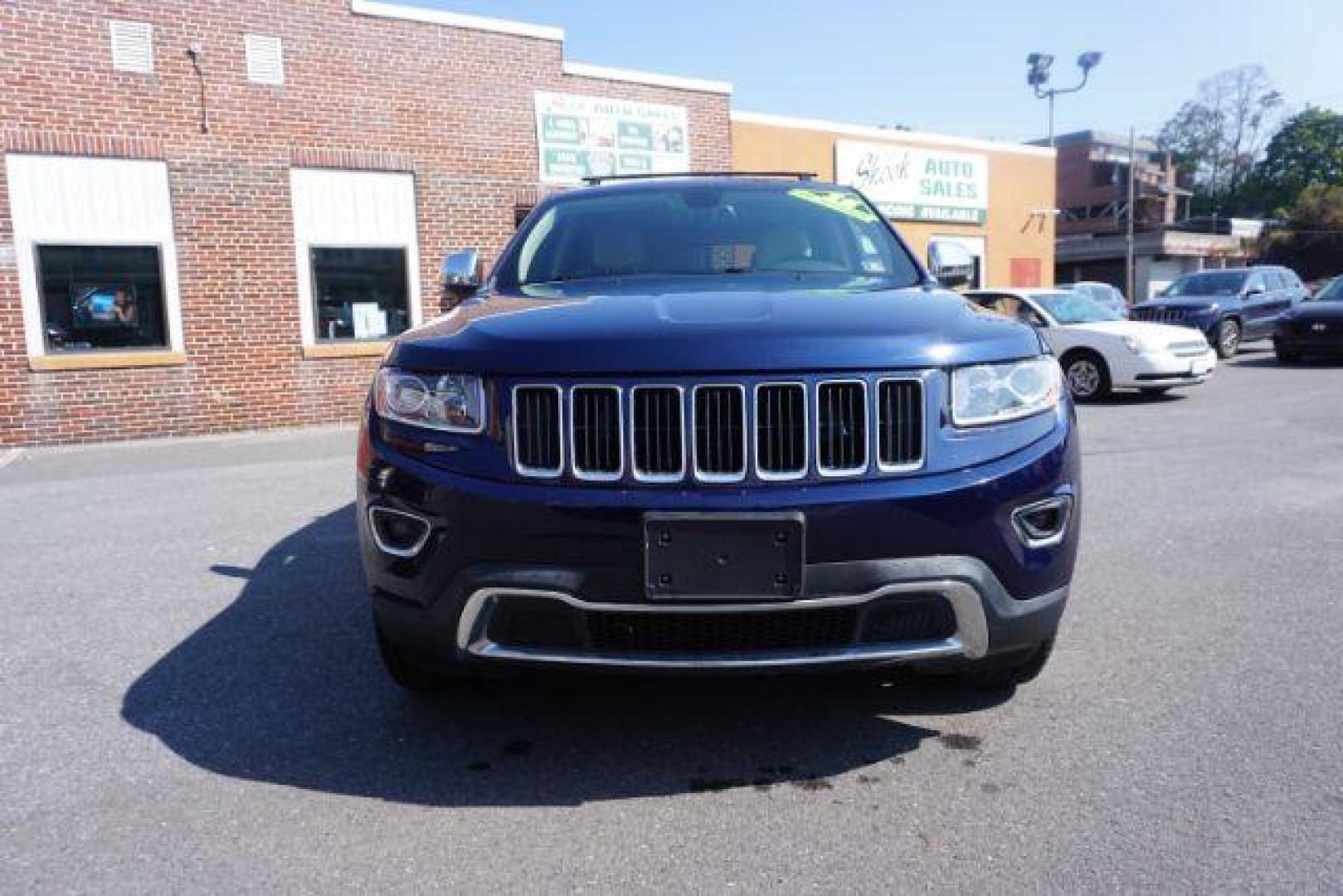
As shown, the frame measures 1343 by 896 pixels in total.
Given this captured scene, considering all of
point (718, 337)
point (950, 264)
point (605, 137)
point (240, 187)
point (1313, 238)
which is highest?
point (1313, 238)

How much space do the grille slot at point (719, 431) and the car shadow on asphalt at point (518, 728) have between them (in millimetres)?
549

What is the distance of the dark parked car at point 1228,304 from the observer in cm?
1748

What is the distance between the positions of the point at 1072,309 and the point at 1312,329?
19.4 feet

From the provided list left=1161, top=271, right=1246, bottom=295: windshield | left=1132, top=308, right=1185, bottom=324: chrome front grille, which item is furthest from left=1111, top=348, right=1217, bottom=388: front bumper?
left=1161, top=271, right=1246, bottom=295: windshield

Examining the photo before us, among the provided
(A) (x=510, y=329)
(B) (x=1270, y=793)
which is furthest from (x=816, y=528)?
(B) (x=1270, y=793)

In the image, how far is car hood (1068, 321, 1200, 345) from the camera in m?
11.7

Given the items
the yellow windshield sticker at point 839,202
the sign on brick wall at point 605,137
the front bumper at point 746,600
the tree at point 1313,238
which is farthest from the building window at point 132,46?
the tree at point 1313,238

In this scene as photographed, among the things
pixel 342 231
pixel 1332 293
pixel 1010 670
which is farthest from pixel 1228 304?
pixel 1010 670

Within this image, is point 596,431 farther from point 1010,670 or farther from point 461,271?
point 461,271

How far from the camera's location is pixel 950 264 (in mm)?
4012

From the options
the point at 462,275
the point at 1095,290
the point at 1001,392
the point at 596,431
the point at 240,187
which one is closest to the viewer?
the point at 596,431

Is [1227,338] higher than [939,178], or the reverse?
[939,178]

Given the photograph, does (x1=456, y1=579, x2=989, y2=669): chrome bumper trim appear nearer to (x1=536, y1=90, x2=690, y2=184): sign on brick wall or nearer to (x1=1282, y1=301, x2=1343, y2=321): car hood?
(x1=536, y1=90, x2=690, y2=184): sign on brick wall

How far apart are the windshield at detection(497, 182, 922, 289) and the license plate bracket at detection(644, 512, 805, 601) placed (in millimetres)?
1350
